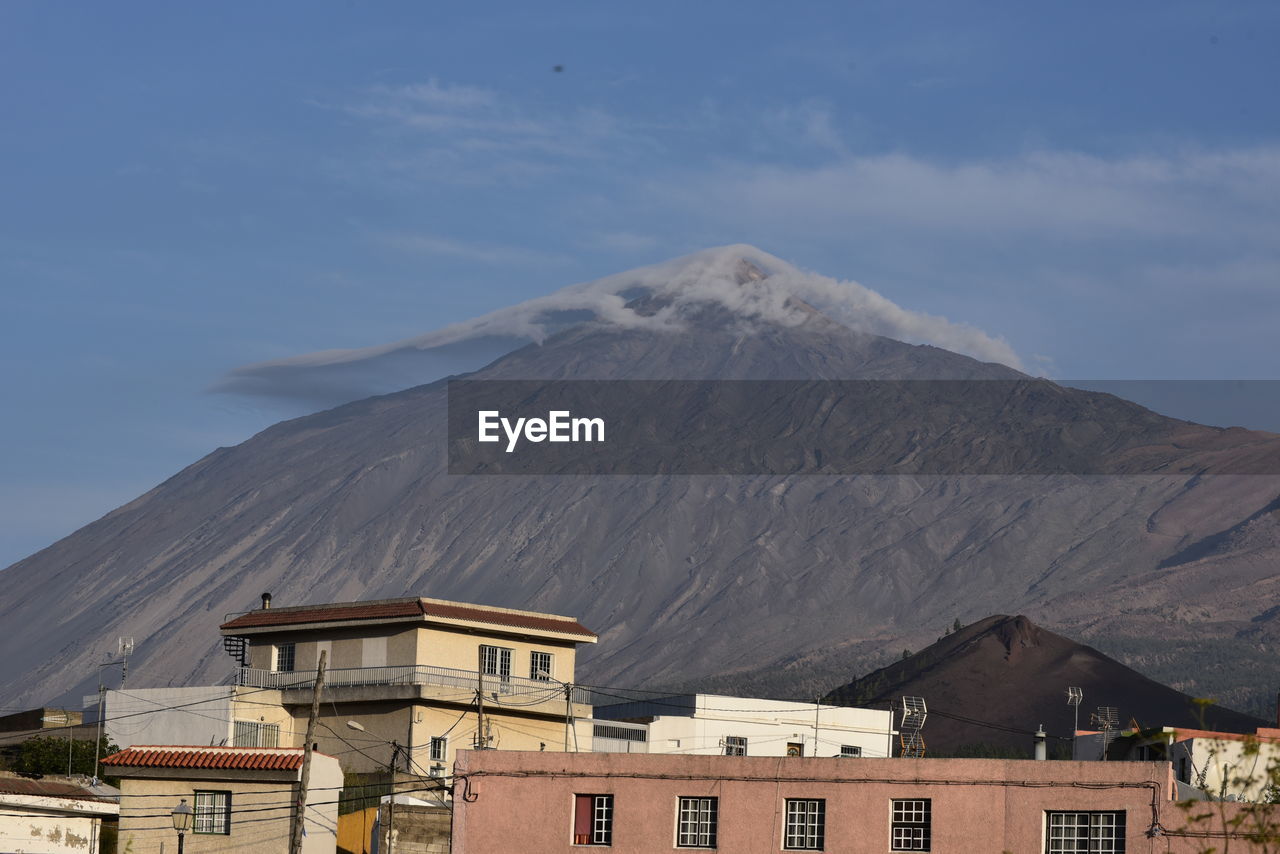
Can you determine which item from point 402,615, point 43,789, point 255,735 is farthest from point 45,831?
point 402,615

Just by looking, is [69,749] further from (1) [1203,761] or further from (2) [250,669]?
(1) [1203,761]

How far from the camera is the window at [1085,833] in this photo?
44.6 metres

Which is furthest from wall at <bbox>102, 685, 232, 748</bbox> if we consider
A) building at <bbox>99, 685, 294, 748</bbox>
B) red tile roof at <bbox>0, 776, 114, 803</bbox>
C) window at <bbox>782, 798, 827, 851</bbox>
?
window at <bbox>782, 798, 827, 851</bbox>

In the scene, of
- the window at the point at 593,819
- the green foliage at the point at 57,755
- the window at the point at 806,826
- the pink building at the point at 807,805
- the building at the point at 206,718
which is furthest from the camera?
the building at the point at 206,718

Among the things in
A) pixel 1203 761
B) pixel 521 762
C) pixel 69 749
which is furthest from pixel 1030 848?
pixel 69 749

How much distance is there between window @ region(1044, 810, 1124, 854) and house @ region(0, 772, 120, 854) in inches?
1040

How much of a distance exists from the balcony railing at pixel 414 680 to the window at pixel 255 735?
10.2 feet

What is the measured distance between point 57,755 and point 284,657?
11.2 metres

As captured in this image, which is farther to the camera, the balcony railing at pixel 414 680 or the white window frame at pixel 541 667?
the white window frame at pixel 541 667

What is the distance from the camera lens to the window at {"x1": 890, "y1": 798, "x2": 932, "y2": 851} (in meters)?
46.1

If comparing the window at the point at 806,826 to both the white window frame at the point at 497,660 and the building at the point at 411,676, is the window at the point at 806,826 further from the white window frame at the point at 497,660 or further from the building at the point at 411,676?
the white window frame at the point at 497,660

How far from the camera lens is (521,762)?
48438 millimetres

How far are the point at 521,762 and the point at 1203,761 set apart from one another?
2622cm

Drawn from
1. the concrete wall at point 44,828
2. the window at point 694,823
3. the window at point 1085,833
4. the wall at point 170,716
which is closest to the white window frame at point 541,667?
the wall at point 170,716
